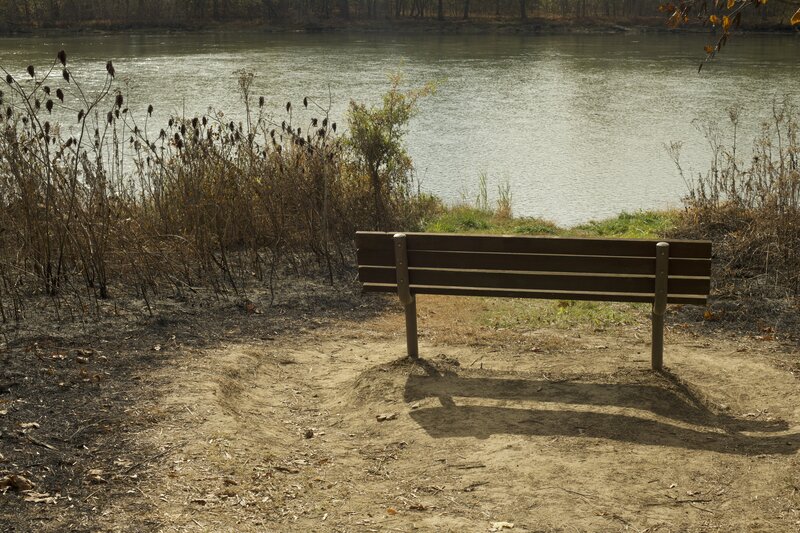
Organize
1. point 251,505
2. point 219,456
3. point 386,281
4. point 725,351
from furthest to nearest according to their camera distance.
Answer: point 725,351 < point 386,281 < point 219,456 < point 251,505

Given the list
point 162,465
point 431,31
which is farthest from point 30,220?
point 431,31

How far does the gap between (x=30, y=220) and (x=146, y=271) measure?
2.95ft

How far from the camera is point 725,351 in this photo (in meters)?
6.55

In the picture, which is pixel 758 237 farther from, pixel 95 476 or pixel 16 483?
pixel 16 483

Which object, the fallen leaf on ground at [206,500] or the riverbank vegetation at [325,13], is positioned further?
the riverbank vegetation at [325,13]

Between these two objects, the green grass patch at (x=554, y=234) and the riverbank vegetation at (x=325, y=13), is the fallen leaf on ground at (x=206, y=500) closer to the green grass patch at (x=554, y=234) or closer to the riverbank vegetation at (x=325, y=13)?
the green grass patch at (x=554, y=234)

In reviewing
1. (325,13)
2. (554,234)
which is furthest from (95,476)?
(325,13)

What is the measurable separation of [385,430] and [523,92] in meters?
20.7

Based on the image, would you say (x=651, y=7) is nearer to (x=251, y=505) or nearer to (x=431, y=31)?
(x=431, y=31)

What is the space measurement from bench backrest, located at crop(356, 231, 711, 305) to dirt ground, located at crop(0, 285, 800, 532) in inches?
19.6

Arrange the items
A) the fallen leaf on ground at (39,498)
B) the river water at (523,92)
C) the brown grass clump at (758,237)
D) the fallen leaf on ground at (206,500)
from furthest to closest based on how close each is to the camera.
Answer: the river water at (523,92), the brown grass clump at (758,237), the fallen leaf on ground at (206,500), the fallen leaf on ground at (39,498)

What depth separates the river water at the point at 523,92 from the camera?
15.9 m

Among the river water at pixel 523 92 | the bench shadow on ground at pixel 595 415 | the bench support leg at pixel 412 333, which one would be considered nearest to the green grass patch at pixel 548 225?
the river water at pixel 523 92

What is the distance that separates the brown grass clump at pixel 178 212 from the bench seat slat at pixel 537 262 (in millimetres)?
1895
